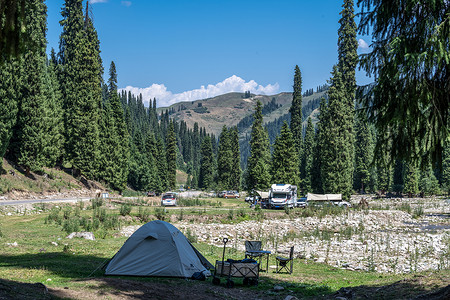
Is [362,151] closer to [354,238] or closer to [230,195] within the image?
[230,195]

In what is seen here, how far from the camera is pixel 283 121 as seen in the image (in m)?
52.6

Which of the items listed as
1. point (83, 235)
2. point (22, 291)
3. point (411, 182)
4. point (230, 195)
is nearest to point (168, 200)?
point (83, 235)

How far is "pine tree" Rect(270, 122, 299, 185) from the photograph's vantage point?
172ft

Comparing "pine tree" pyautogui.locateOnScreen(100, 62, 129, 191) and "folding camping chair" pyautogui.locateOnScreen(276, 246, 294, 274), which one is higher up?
"pine tree" pyautogui.locateOnScreen(100, 62, 129, 191)

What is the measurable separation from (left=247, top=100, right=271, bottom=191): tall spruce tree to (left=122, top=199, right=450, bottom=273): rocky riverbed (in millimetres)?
13662

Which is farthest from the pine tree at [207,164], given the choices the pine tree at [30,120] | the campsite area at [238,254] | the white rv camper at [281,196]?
the pine tree at [30,120]

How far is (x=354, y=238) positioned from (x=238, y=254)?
34.7 ft

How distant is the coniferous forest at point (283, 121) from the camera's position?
8.77m

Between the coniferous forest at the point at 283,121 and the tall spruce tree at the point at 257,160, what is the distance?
19cm

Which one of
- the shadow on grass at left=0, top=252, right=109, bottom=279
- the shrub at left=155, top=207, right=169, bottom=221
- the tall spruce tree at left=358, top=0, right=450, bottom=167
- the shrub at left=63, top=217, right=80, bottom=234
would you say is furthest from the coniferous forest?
the shrub at left=155, top=207, right=169, bottom=221

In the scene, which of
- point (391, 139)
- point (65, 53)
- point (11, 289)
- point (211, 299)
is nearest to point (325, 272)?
point (211, 299)

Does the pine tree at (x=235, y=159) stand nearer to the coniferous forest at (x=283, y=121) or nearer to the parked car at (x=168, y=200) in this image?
the coniferous forest at (x=283, y=121)

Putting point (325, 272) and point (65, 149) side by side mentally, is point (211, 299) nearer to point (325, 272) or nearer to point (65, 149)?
point (325, 272)

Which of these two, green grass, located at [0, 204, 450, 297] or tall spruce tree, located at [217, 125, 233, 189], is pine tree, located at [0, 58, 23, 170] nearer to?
green grass, located at [0, 204, 450, 297]
